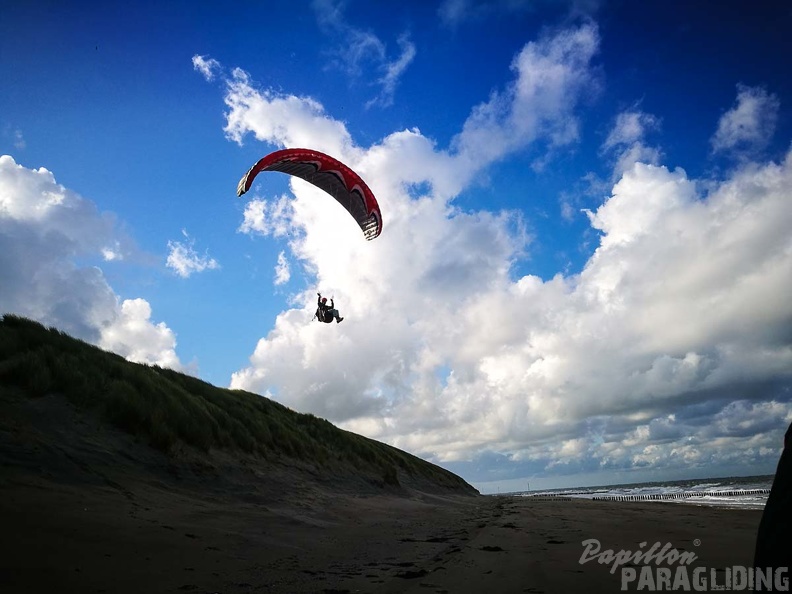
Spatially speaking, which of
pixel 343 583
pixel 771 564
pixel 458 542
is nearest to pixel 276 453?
pixel 458 542

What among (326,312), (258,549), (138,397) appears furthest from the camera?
(326,312)

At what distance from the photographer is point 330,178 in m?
23.1

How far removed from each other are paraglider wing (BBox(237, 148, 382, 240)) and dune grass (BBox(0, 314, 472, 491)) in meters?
7.92

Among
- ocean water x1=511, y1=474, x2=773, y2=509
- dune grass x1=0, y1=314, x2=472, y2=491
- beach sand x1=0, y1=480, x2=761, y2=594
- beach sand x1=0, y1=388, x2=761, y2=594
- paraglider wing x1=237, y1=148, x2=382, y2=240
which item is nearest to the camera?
beach sand x1=0, y1=480, x2=761, y2=594

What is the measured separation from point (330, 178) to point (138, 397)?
46.8ft

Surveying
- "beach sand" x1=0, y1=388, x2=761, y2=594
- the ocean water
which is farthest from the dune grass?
the ocean water

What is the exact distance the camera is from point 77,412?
10414mm

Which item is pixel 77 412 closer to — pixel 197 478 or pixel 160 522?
pixel 197 478

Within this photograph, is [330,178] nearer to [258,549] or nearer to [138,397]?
[138,397]

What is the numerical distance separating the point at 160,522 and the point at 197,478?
4.36 m

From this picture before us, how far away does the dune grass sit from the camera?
35.6ft

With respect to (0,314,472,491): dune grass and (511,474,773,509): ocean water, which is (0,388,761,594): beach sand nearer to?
(0,314,472,491): dune grass

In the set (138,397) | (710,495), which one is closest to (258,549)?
(138,397)

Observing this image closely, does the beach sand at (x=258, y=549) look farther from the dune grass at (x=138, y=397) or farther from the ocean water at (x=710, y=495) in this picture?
the ocean water at (x=710, y=495)
